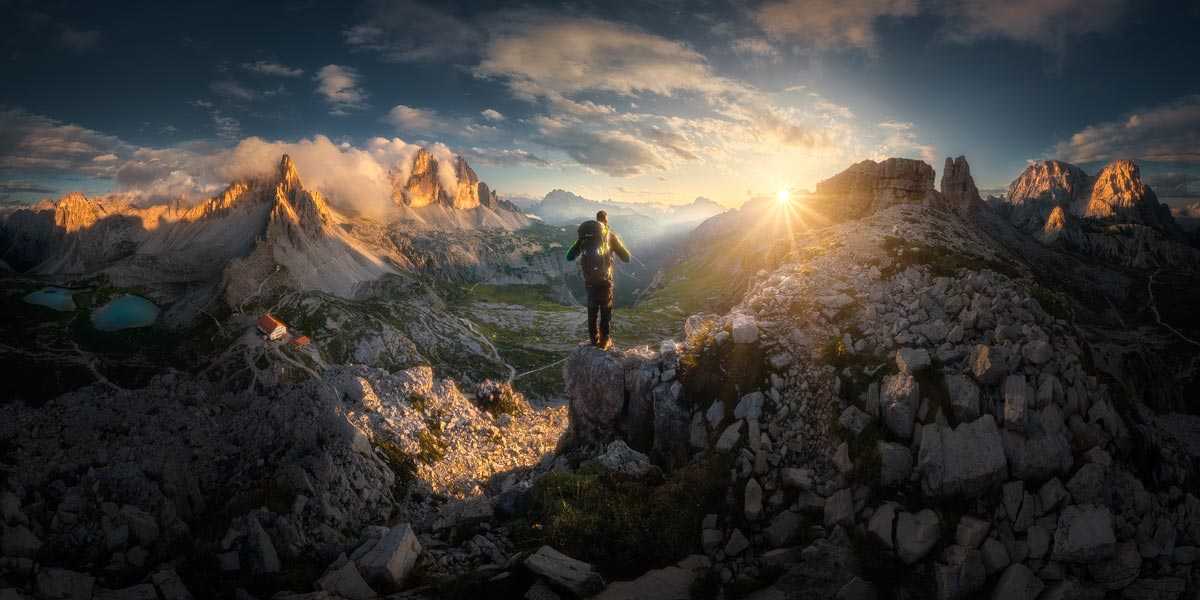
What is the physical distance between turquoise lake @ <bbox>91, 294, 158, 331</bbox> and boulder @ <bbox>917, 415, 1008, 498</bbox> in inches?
6058

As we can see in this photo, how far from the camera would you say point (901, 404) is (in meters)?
10.5

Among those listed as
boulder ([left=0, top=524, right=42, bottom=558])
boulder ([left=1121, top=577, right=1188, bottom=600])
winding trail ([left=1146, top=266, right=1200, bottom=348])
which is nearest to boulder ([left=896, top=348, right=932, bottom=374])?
boulder ([left=1121, top=577, right=1188, bottom=600])

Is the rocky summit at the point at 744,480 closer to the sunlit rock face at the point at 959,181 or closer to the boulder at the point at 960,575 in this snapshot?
the boulder at the point at 960,575

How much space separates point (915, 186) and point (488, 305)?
159790 mm

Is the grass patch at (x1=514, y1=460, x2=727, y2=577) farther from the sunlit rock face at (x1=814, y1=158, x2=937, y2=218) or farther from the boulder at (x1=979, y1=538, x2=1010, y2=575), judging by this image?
the sunlit rock face at (x1=814, y1=158, x2=937, y2=218)

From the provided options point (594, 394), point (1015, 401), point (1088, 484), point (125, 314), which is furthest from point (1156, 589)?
point (125, 314)

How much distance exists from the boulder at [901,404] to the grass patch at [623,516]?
417cm

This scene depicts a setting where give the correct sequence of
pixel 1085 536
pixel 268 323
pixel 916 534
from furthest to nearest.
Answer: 1. pixel 268 323
2. pixel 916 534
3. pixel 1085 536

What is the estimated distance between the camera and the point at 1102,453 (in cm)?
862

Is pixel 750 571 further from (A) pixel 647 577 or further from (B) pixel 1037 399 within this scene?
(B) pixel 1037 399

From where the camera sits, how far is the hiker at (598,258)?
62.7 ft

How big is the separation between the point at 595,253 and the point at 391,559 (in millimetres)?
12522

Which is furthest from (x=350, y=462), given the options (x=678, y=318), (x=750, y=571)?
(x=678, y=318)

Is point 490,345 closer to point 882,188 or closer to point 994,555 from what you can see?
point 882,188
